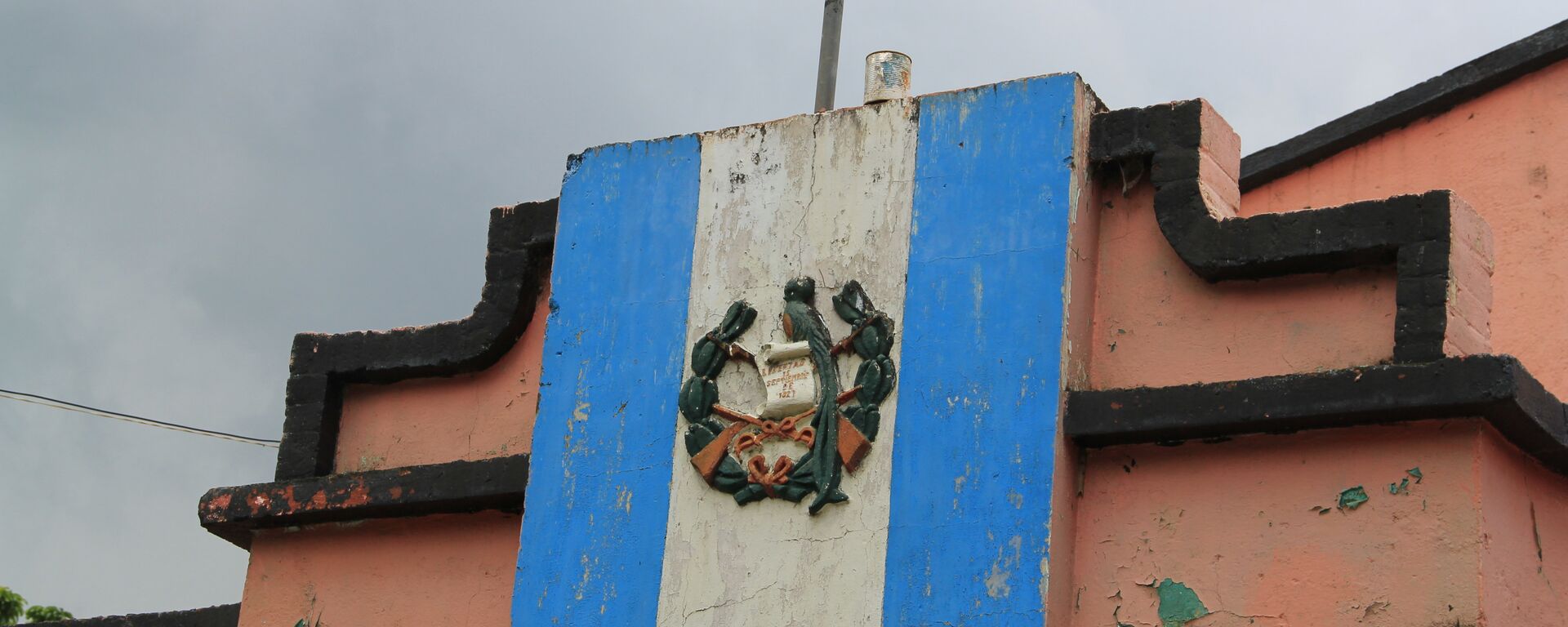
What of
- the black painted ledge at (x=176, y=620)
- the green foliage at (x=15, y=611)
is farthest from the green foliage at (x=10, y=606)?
the black painted ledge at (x=176, y=620)

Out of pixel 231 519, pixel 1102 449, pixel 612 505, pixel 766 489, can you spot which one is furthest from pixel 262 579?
pixel 1102 449

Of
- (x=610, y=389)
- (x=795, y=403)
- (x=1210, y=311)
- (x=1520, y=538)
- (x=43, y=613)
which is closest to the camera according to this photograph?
(x=1520, y=538)

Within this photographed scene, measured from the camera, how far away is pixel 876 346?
345 inches

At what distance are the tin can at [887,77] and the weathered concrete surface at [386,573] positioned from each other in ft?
7.78

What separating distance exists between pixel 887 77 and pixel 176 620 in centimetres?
426

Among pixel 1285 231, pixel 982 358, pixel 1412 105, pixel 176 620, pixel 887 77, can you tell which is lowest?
pixel 176 620

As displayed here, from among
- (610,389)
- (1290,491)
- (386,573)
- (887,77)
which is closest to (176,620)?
(386,573)

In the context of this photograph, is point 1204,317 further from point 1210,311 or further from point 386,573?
point 386,573

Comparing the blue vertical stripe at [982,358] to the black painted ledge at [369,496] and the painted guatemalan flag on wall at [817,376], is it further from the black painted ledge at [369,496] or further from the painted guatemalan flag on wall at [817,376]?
the black painted ledge at [369,496]

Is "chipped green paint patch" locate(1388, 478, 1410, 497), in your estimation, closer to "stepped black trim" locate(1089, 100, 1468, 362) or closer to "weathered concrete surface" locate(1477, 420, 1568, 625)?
"weathered concrete surface" locate(1477, 420, 1568, 625)

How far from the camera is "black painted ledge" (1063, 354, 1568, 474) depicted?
25.3 ft

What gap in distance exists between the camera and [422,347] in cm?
1003

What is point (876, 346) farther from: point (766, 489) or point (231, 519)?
point (231, 519)

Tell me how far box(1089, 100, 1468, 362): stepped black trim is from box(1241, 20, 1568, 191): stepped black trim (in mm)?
2715
